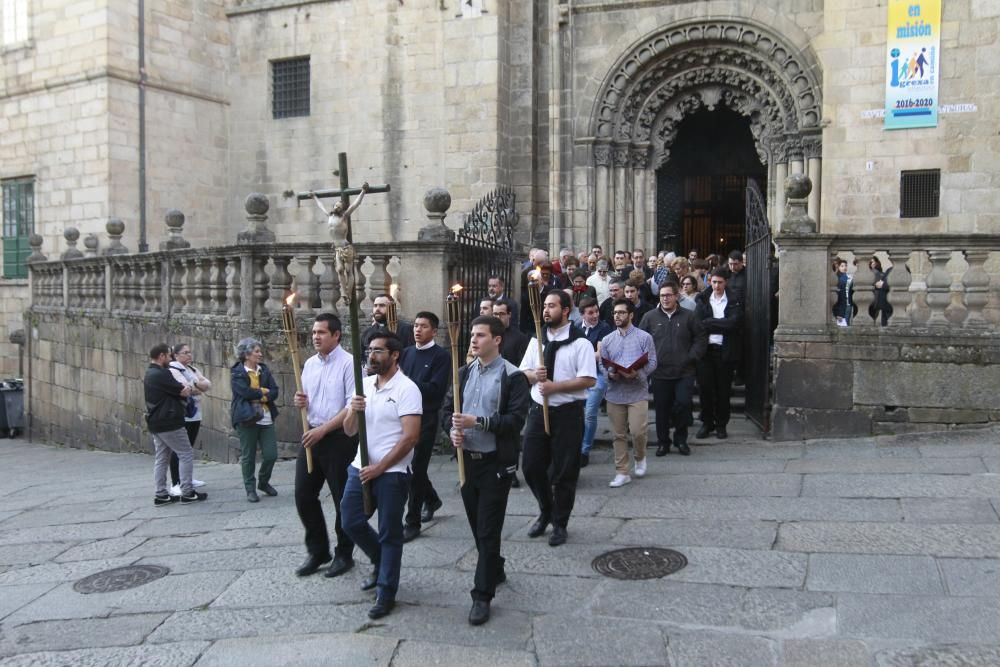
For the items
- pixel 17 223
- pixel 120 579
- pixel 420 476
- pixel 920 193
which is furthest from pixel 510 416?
pixel 17 223

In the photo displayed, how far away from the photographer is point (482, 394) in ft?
20.1

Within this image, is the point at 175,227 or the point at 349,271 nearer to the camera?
the point at 349,271

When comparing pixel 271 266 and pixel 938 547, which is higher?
pixel 271 266

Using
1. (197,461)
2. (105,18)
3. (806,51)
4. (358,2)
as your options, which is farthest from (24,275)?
(806,51)

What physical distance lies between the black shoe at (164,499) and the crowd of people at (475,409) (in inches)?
1.1

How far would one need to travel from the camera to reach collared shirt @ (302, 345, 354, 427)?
21.9 ft

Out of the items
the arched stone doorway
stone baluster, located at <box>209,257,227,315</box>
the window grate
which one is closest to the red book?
stone baluster, located at <box>209,257,227,315</box>

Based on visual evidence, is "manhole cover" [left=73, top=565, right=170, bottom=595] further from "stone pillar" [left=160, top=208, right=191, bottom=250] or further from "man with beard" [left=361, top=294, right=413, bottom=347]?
"stone pillar" [left=160, top=208, right=191, bottom=250]

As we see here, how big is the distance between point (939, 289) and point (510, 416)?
5.90m

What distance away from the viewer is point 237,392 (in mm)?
9375

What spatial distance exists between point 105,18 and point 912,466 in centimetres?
1854

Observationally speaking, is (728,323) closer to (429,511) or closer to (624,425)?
(624,425)

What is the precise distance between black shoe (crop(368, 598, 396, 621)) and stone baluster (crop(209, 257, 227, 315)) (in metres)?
7.51

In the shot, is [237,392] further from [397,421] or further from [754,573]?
[754,573]
